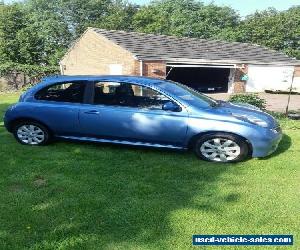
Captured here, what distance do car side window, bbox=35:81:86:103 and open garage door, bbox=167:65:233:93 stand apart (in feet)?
72.6

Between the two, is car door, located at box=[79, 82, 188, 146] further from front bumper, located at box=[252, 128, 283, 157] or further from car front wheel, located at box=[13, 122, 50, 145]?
front bumper, located at box=[252, 128, 283, 157]

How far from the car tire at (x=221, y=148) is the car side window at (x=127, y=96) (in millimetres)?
1025

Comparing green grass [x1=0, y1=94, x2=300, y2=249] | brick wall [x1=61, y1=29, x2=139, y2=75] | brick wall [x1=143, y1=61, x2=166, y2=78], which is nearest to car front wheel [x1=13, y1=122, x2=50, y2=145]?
green grass [x1=0, y1=94, x2=300, y2=249]

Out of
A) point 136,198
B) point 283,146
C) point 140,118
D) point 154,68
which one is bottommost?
point 154,68

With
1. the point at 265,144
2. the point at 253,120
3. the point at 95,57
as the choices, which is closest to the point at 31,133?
the point at 253,120

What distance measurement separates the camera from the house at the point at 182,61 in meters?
24.0

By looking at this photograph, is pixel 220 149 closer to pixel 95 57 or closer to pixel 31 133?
pixel 31 133

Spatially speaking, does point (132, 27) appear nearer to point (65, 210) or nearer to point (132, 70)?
point (132, 70)

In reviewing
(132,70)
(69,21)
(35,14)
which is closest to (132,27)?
(69,21)

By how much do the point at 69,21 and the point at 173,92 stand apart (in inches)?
2316

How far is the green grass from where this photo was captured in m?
3.84

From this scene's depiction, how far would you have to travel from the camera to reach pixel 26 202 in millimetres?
4586

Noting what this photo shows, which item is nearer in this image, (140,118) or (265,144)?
(265,144)

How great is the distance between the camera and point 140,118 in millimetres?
6414
